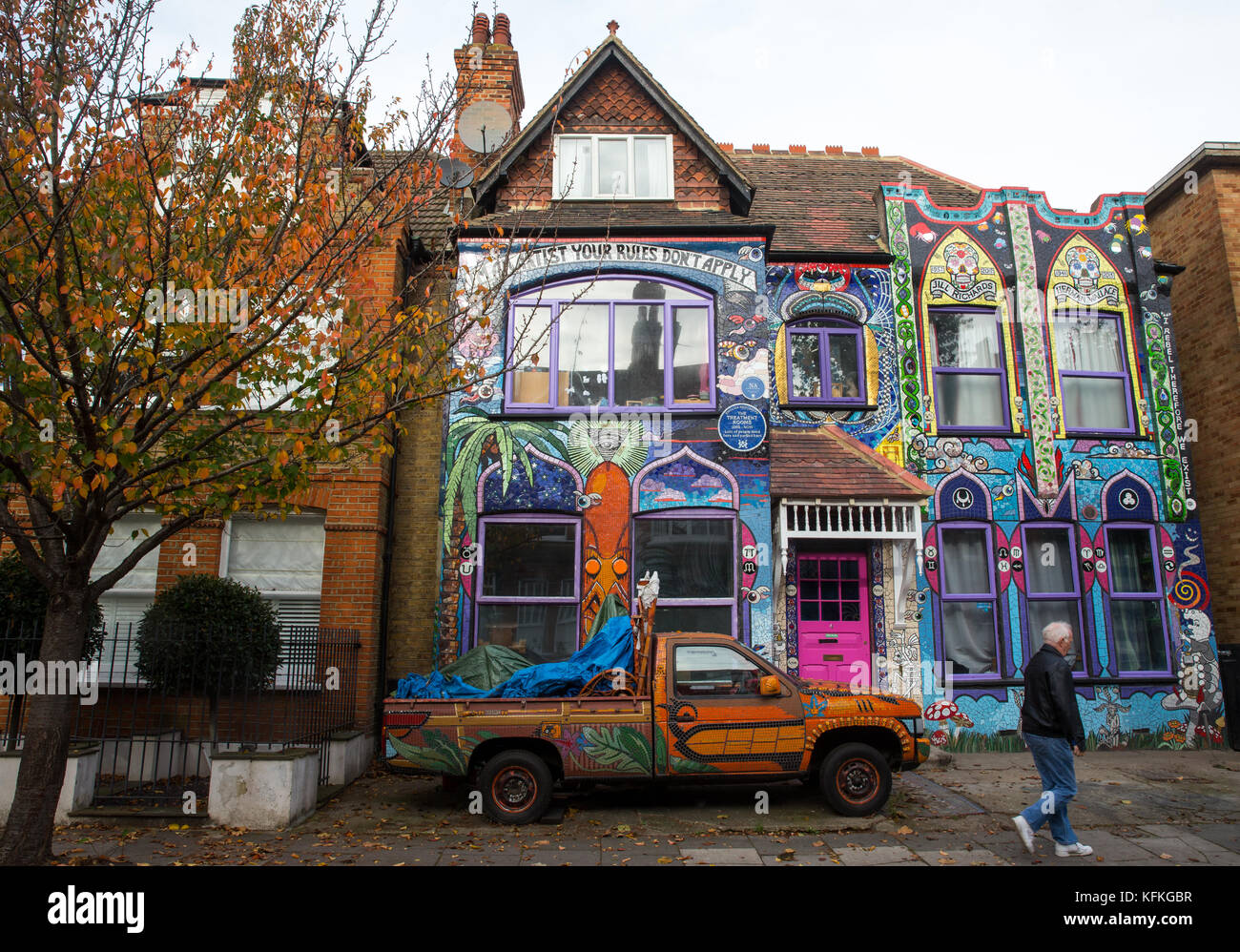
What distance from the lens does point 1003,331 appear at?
499 inches

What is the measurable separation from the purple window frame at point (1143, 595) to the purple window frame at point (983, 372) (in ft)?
7.16

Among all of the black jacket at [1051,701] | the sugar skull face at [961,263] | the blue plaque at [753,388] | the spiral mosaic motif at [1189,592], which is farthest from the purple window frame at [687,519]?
the spiral mosaic motif at [1189,592]

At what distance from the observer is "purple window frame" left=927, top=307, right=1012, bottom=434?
1229cm

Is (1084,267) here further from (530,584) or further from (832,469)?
(530,584)

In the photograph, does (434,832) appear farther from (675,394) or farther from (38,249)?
(675,394)

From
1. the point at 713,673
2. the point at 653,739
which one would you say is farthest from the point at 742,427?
the point at 653,739

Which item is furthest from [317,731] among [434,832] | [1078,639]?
[1078,639]

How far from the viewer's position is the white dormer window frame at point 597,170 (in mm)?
12711

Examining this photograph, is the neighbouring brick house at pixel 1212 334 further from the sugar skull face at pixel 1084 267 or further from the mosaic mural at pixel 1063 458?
the sugar skull face at pixel 1084 267

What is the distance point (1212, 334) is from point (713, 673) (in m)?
10.7

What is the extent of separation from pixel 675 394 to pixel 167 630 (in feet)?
22.9

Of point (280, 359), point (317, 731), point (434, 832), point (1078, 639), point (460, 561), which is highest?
point (280, 359)

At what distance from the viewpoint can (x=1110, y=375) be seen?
12648mm

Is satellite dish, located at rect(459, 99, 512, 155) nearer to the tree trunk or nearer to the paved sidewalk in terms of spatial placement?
the tree trunk
